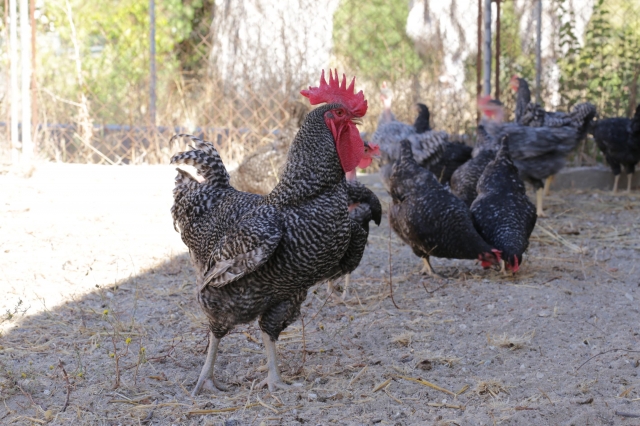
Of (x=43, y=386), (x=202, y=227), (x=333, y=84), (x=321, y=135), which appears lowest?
(x=43, y=386)

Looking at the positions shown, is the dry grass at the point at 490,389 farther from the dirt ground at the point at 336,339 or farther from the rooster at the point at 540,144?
the rooster at the point at 540,144

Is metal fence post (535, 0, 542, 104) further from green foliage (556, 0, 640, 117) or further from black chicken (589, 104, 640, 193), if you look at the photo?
black chicken (589, 104, 640, 193)

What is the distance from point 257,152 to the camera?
312 inches

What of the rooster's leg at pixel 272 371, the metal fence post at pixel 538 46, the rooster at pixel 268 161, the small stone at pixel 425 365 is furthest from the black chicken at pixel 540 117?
the rooster's leg at pixel 272 371

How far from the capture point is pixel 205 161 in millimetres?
3961

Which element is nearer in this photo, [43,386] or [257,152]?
[43,386]

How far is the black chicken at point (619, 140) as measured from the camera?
8.82 metres

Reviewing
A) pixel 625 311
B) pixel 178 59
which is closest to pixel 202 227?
pixel 625 311

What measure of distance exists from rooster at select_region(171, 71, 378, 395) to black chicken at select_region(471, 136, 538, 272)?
1958mm

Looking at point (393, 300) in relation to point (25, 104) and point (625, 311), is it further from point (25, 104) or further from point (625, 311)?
point (25, 104)

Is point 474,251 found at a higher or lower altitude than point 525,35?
lower

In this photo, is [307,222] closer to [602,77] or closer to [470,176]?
[470,176]

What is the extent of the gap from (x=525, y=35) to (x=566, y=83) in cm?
135

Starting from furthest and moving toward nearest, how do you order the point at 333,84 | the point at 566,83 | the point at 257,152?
the point at 566,83
the point at 257,152
the point at 333,84
